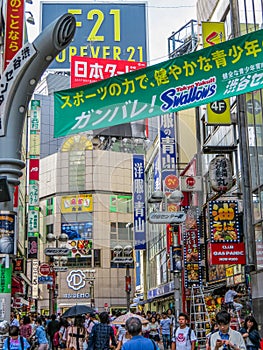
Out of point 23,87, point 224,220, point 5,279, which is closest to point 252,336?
point 5,279

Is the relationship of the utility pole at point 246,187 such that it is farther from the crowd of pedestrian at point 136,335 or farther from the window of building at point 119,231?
the window of building at point 119,231

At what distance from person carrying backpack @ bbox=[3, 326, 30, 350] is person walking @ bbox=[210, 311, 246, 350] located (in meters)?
3.64

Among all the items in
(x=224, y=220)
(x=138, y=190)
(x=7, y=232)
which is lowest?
(x=7, y=232)

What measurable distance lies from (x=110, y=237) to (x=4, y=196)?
58.5 m

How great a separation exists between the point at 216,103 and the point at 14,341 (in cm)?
1617

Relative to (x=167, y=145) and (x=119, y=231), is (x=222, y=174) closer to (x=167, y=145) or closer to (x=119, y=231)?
(x=167, y=145)

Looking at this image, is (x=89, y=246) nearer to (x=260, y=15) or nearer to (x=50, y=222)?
(x=50, y=222)

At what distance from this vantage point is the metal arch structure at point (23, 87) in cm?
988

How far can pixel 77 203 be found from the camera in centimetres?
6800

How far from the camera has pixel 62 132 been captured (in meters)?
11.0

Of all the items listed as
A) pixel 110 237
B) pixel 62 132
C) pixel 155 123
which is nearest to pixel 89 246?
pixel 110 237

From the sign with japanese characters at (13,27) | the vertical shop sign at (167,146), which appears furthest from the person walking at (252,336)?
the vertical shop sign at (167,146)

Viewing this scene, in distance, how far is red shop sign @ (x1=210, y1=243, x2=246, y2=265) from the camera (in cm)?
2184

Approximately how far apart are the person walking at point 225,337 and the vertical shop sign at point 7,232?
379 cm
